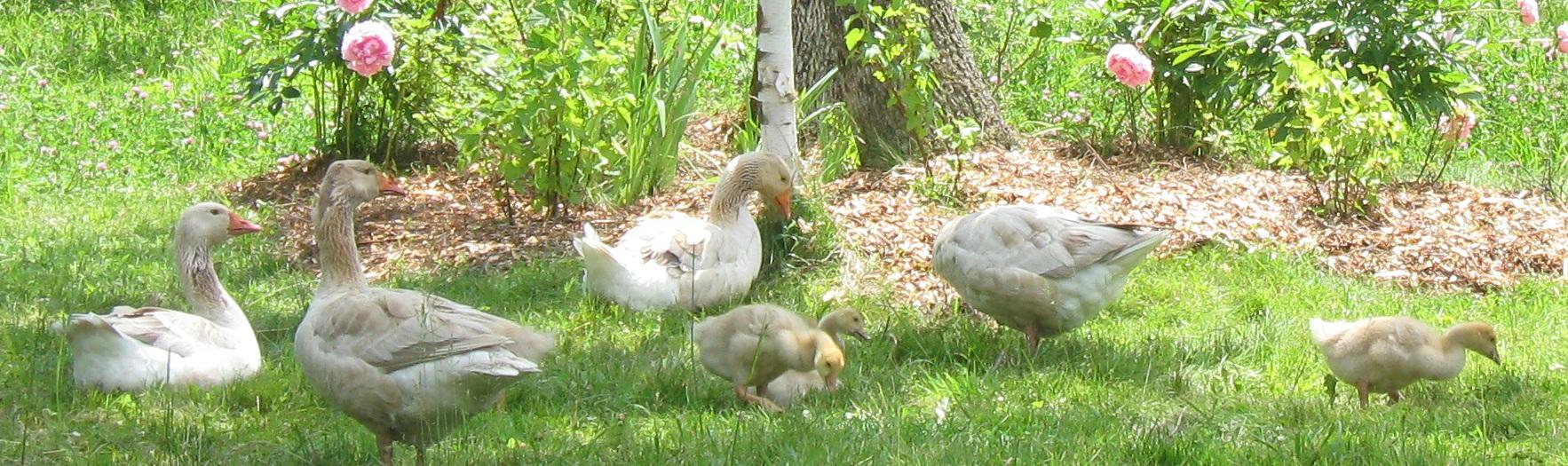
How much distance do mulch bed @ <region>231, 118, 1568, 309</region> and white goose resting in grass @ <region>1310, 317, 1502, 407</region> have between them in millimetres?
2071

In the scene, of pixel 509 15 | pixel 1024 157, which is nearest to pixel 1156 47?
pixel 1024 157

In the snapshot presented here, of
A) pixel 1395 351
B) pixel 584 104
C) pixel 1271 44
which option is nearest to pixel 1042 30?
pixel 1271 44

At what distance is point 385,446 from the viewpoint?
524cm

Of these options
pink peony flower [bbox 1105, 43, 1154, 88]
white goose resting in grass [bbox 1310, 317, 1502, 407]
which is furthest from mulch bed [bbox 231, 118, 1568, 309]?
white goose resting in grass [bbox 1310, 317, 1502, 407]

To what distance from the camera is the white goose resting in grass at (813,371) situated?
611 cm

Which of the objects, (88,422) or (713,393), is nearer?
(88,422)

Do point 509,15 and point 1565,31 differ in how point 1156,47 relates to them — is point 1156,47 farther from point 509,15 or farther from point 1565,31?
→ point 509,15

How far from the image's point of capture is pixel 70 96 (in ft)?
43.1

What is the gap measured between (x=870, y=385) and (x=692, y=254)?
1.47 metres

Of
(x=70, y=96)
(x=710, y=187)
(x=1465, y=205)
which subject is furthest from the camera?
(x=70, y=96)

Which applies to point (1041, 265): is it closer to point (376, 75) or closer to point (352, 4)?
point (352, 4)

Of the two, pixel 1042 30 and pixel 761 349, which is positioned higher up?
pixel 1042 30

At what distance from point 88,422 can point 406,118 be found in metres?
4.76

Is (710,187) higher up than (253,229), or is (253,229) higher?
(253,229)
